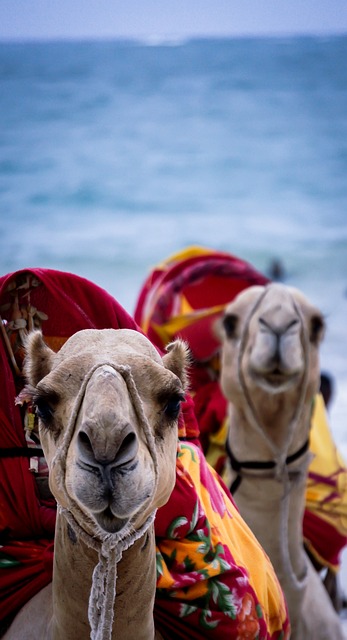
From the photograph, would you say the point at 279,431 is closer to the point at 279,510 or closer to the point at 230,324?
the point at 279,510

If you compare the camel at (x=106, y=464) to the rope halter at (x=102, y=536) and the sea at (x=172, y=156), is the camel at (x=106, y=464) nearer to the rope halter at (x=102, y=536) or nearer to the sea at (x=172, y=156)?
the rope halter at (x=102, y=536)

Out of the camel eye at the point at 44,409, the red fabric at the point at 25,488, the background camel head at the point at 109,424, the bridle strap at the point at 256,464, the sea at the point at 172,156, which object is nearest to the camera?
the background camel head at the point at 109,424

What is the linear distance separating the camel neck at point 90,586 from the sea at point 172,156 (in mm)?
11453

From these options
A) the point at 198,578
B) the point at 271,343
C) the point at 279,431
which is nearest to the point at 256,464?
the point at 279,431

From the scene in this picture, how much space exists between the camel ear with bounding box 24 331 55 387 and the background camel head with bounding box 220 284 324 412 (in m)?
1.61

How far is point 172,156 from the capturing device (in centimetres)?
2134

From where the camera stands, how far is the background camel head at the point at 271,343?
364cm

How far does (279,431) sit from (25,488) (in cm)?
146

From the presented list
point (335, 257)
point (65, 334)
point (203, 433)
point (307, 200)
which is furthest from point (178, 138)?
point (65, 334)

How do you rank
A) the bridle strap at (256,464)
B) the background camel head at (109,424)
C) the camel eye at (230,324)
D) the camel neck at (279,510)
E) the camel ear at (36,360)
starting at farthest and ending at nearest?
the camel eye at (230,324) < the bridle strap at (256,464) < the camel neck at (279,510) < the camel ear at (36,360) < the background camel head at (109,424)

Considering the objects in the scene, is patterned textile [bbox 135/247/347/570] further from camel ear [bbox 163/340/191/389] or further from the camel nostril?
the camel nostril

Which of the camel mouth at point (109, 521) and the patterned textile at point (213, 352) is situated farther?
the patterned textile at point (213, 352)

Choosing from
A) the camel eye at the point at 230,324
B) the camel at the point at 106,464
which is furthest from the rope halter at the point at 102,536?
the camel eye at the point at 230,324

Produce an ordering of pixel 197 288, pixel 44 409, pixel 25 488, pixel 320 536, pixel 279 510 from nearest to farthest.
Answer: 1. pixel 44 409
2. pixel 25 488
3. pixel 279 510
4. pixel 320 536
5. pixel 197 288
